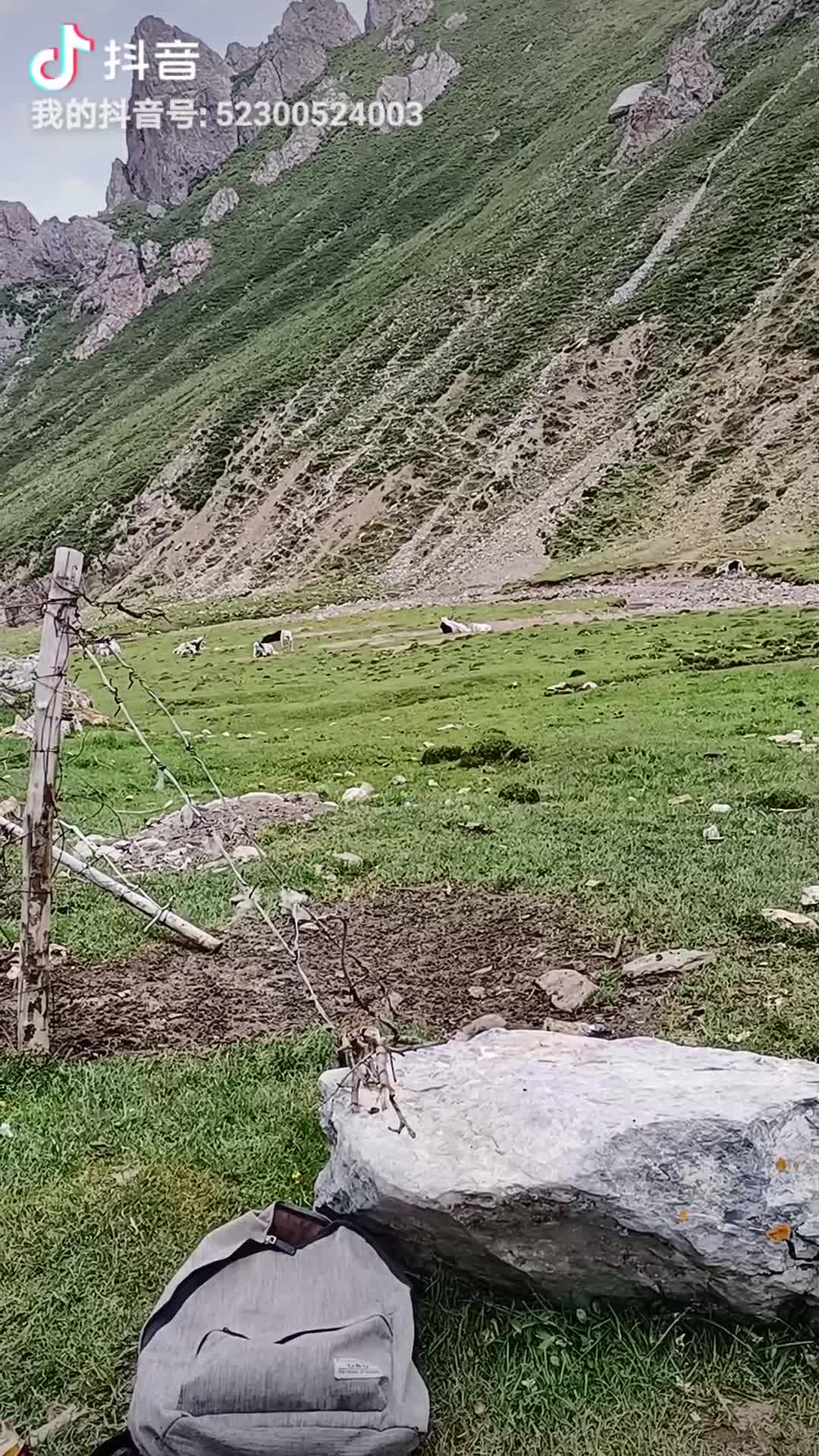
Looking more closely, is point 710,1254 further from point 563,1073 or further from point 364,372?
point 364,372

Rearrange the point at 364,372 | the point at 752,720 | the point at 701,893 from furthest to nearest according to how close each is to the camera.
Answer: the point at 364,372
the point at 752,720
the point at 701,893

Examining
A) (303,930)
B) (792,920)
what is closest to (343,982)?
(303,930)

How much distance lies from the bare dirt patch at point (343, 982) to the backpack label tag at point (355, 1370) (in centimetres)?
367

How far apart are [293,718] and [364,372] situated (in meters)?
77.2

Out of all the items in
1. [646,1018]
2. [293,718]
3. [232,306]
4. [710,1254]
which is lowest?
[293,718]

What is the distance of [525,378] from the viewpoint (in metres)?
82.4

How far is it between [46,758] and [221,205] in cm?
21428

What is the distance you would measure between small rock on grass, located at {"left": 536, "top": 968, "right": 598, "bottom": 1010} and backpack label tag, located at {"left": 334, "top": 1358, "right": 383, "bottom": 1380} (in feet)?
13.4

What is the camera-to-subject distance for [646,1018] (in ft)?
25.0

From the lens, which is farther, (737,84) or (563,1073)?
(737,84)

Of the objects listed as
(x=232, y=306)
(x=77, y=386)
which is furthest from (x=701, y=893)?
(x=77, y=386)

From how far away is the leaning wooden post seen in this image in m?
7.20

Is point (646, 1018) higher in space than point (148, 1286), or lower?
lower

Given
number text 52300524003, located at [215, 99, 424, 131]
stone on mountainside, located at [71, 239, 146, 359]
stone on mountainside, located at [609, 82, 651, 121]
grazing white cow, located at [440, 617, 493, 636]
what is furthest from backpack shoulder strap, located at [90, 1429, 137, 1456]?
number text 52300524003, located at [215, 99, 424, 131]
